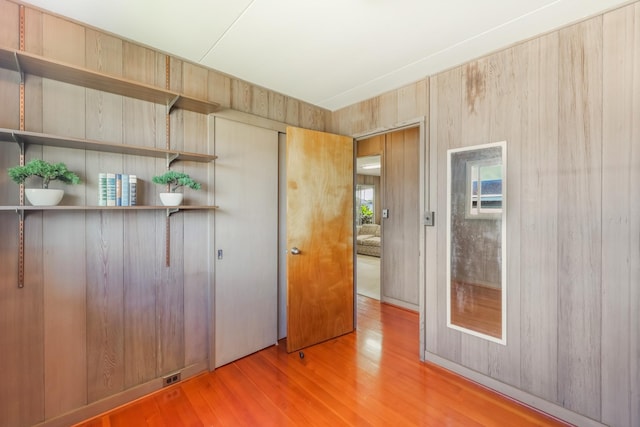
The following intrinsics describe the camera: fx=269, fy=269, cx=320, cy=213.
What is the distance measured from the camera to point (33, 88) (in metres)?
1.58

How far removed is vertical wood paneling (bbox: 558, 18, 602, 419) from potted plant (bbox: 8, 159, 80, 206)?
3.02 metres

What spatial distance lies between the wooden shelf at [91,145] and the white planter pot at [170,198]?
0.97 feet

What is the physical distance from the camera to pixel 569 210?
1.73 metres

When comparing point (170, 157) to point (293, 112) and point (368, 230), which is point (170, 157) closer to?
point (293, 112)

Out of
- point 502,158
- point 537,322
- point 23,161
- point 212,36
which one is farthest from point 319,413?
point 212,36

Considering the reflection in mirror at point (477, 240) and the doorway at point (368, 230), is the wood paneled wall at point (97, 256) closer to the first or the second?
the doorway at point (368, 230)

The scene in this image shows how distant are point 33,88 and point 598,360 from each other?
375cm

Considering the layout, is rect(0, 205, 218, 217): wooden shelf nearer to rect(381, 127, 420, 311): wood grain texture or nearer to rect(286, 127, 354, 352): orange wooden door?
rect(286, 127, 354, 352): orange wooden door

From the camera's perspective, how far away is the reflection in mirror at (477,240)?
2.04 m

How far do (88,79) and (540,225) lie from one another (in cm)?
307

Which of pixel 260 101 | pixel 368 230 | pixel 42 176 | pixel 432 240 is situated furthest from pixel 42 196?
pixel 368 230

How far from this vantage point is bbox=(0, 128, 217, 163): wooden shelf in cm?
144

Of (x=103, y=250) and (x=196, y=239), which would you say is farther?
(x=196, y=239)

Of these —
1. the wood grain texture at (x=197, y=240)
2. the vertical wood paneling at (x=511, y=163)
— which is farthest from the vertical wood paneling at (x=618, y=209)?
the wood grain texture at (x=197, y=240)
